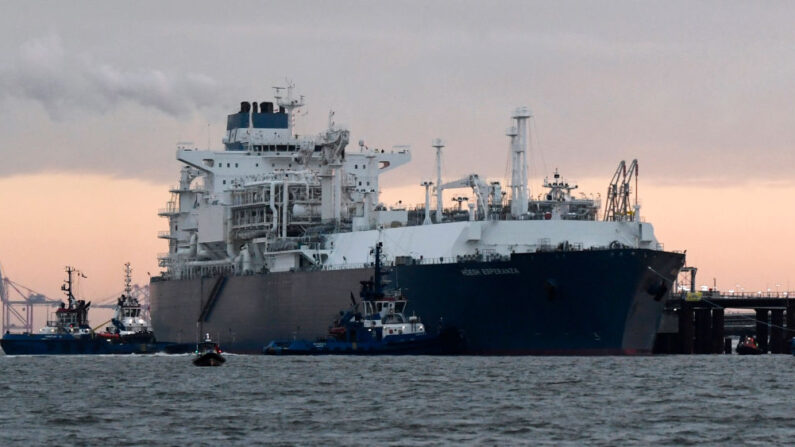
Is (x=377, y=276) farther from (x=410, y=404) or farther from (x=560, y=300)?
(x=410, y=404)

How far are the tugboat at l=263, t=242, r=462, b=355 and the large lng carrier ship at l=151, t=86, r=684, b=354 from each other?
108 cm

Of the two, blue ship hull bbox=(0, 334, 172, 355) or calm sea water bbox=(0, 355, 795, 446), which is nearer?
calm sea water bbox=(0, 355, 795, 446)

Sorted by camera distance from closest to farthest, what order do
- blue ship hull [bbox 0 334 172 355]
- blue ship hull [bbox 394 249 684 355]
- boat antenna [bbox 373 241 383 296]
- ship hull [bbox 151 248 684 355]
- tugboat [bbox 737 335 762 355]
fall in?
blue ship hull [bbox 394 249 684 355] → ship hull [bbox 151 248 684 355] → boat antenna [bbox 373 241 383 296] → tugboat [bbox 737 335 762 355] → blue ship hull [bbox 0 334 172 355]

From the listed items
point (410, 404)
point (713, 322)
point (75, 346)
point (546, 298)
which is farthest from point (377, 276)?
point (410, 404)

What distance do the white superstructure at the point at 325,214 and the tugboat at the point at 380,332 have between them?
3487mm

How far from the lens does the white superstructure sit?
8794 cm

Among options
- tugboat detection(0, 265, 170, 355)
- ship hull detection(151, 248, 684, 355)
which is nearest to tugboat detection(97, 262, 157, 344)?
tugboat detection(0, 265, 170, 355)

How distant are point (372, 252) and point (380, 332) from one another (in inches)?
248

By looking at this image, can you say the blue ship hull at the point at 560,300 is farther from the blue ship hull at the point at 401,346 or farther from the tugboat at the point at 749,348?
the tugboat at the point at 749,348

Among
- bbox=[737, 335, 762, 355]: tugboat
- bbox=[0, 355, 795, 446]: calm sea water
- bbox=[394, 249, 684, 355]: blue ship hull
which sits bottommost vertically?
bbox=[0, 355, 795, 446]: calm sea water

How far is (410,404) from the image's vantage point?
5625 centimetres

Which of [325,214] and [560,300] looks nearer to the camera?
[560,300]

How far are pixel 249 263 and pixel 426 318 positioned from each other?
20244mm

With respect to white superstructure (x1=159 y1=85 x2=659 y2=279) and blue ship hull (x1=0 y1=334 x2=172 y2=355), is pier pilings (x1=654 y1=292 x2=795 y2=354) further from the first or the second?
blue ship hull (x1=0 y1=334 x2=172 y2=355)
